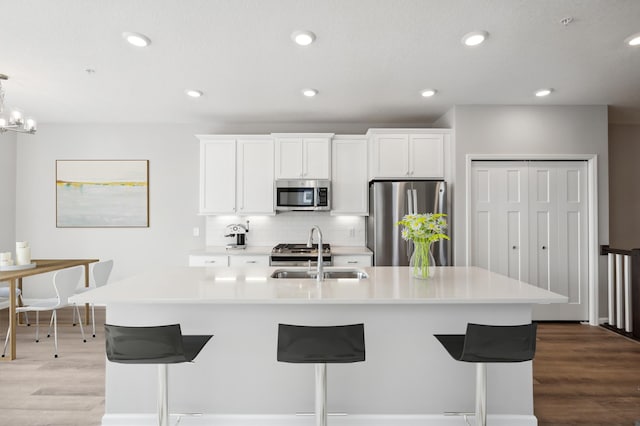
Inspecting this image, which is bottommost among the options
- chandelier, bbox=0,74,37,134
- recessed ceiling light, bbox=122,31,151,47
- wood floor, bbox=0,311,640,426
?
wood floor, bbox=0,311,640,426

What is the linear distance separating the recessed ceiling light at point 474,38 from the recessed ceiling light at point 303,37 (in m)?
1.10

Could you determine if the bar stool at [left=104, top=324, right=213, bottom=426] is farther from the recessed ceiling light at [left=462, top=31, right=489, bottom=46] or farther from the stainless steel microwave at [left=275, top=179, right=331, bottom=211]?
the stainless steel microwave at [left=275, top=179, right=331, bottom=211]

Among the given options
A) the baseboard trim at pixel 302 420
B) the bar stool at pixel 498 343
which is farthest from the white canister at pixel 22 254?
the bar stool at pixel 498 343

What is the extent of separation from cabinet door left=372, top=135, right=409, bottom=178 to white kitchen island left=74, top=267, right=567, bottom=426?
2479mm

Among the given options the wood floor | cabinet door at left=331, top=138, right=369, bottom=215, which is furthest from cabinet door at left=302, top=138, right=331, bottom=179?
the wood floor

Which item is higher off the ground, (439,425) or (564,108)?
(564,108)

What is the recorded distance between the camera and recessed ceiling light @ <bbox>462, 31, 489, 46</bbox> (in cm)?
266

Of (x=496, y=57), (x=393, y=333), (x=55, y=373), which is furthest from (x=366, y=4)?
(x=55, y=373)

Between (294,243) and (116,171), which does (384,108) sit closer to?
(294,243)

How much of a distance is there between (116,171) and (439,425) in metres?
4.97

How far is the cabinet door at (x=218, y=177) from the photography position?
4883mm

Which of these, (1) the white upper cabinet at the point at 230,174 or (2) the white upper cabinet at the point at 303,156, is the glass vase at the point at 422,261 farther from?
(1) the white upper cabinet at the point at 230,174

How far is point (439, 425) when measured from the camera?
2281 mm

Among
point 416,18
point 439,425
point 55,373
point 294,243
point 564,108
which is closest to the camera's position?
point 439,425
